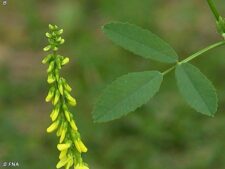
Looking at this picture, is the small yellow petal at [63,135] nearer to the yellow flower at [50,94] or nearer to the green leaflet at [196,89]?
the yellow flower at [50,94]

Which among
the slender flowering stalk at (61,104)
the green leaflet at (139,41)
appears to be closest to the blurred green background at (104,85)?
the green leaflet at (139,41)

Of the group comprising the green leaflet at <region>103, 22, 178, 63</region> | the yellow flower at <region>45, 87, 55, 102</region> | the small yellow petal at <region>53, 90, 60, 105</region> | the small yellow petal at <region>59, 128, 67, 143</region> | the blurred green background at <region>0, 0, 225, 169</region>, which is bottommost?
the small yellow petal at <region>59, 128, 67, 143</region>

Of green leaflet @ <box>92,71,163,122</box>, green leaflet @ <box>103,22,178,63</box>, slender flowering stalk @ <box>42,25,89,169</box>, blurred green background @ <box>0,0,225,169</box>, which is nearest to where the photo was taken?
slender flowering stalk @ <box>42,25,89,169</box>

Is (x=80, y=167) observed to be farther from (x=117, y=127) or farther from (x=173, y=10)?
(x=173, y=10)

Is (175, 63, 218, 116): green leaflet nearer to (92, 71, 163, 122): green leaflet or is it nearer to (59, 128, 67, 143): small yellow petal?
(92, 71, 163, 122): green leaflet

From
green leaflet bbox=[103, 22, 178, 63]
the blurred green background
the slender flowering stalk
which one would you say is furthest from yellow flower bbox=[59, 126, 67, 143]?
the blurred green background

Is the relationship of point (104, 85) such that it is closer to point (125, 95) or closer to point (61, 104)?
point (125, 95)
